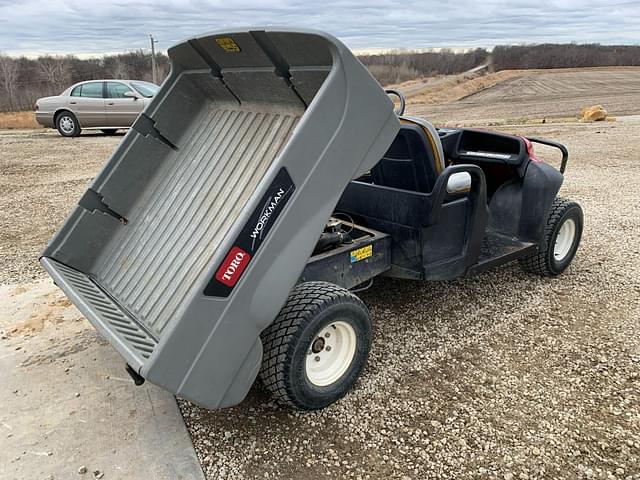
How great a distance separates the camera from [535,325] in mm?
3705

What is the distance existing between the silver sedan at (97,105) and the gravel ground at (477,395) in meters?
8.39

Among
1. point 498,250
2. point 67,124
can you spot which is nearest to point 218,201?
point 498,250

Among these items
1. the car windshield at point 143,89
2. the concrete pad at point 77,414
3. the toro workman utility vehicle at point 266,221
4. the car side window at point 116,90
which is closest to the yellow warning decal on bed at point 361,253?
the toro workman utility vehicle at point 266,221

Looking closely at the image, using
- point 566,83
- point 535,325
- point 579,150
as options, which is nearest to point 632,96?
point 566,83

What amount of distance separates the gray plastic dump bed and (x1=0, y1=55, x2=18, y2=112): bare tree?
151 ft

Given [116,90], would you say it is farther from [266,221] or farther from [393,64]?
[393,64]

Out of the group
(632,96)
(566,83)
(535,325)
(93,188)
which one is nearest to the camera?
(93,188)

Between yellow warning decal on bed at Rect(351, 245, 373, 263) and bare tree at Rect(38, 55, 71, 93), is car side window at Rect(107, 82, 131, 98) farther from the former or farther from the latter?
bare tree at Rect(38, 55, 71, 93)

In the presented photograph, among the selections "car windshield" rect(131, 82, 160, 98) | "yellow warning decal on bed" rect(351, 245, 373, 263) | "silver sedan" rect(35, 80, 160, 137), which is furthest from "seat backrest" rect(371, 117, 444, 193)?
"car windshield" rect(131, 82, 160, 98)

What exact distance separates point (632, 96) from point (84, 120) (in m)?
27.2

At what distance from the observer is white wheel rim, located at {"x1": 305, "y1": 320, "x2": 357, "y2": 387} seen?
279cm

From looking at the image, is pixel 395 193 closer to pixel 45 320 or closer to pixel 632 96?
pixel 45 320

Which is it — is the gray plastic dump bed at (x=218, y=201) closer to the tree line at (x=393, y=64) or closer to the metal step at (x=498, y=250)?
the metal step at (x=498, y=250)

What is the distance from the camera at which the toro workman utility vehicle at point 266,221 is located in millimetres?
2195
